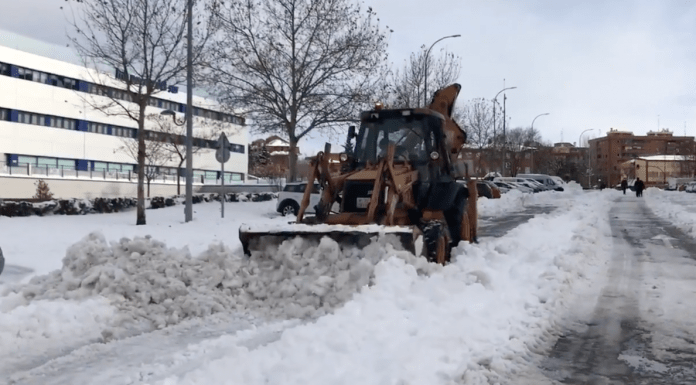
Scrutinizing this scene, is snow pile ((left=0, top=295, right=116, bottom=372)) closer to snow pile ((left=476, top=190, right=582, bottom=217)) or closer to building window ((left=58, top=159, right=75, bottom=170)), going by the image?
snow pile ((left=476, top=190, right=582, bottom=217))

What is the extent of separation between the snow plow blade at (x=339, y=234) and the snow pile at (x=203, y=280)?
4.2 inches

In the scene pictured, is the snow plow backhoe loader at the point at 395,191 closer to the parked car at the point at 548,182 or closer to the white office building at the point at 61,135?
the white office building at the point at 61,135

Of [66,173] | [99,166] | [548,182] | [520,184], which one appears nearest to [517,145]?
[548,182]

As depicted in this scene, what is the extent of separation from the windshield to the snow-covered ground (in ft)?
5.76

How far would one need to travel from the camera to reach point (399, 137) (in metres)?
10.6

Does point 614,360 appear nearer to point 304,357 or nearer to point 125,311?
point 304,357

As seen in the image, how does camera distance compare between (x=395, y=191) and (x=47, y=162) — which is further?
(x=47, y=162)

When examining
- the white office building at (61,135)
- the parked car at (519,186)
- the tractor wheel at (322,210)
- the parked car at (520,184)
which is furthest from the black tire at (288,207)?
the parked car at (519,186)

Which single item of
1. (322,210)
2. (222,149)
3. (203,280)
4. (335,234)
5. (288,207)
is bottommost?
(203,280)

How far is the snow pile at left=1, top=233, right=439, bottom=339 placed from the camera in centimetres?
708

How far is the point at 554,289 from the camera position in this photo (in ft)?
26.7

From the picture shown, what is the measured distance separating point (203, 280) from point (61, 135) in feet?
163

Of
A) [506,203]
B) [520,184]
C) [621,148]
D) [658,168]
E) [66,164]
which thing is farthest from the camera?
[621,148]

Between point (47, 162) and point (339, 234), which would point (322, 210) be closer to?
point (339, 234)
